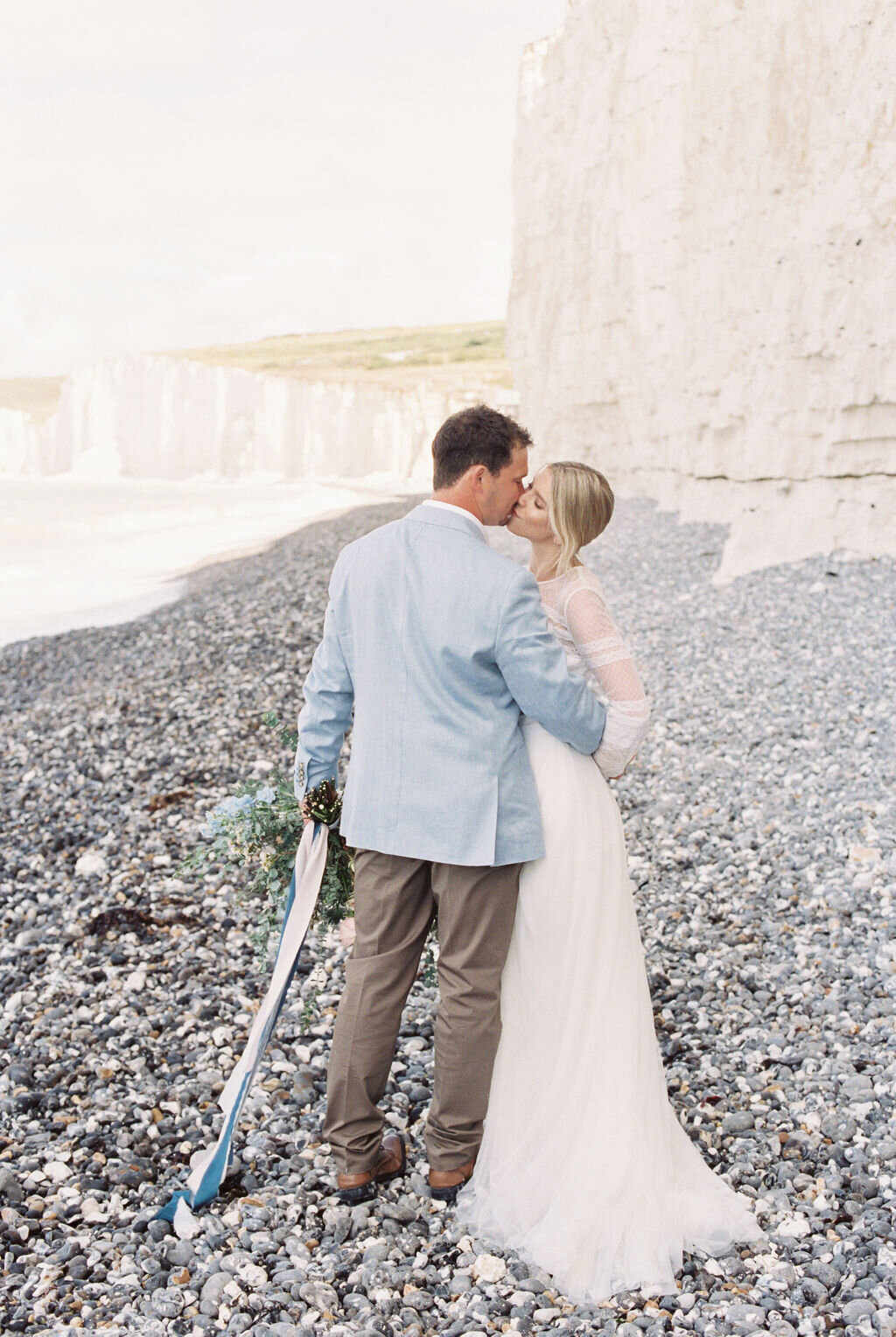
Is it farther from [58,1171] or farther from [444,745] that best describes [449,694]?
[58,1171]

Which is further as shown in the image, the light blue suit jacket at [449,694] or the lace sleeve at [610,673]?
the lace sleeve at [610,673]

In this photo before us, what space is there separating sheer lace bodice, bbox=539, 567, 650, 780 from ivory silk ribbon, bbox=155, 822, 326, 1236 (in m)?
1.10

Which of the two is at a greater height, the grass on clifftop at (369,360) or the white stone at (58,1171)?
the grass on clifftop at (369,360)

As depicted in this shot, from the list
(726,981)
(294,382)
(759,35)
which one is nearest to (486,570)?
(726,981)

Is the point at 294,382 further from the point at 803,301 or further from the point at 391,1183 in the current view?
the point at 391,1183

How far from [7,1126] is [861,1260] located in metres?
3.31

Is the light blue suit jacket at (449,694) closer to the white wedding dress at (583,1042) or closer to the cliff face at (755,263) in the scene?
the white wedding dress at (583,1042)

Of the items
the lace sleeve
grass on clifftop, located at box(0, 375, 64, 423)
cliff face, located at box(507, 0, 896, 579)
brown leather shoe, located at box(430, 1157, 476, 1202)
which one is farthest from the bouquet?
grass on clifftop, located at box(0, 375, 64, 423)

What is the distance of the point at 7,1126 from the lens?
4.22 meters

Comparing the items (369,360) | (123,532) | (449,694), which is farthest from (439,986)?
(369,360)

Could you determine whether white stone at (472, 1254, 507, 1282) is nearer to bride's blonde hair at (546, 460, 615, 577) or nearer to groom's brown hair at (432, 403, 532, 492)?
bride's blonde hair at (546, 460, 615, 577)

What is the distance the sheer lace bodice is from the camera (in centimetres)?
317

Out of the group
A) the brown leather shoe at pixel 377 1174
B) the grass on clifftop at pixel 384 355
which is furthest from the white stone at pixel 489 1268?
the grass on clifftop at pixel 384 355

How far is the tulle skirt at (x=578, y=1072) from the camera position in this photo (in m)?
3.17
